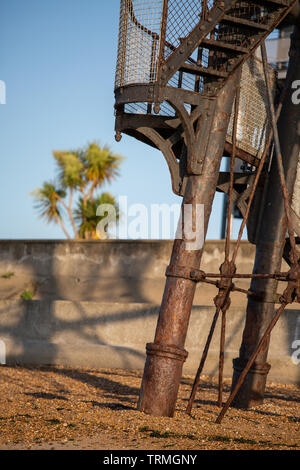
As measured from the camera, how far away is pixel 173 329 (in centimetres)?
680

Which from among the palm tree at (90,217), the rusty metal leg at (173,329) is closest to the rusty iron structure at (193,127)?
the rusty metal leg at (173,329)

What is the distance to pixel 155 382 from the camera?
6770 millimetres

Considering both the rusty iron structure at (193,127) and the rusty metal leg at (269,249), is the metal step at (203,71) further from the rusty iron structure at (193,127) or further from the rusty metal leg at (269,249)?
the rusty metal leg at (269,249)

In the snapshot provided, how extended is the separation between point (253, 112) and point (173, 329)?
133 inches

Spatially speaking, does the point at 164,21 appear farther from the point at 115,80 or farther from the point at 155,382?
the point at 155,382

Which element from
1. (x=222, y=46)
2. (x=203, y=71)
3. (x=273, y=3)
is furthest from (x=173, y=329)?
(x=273, y=3)

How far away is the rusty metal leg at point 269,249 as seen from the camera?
802cm

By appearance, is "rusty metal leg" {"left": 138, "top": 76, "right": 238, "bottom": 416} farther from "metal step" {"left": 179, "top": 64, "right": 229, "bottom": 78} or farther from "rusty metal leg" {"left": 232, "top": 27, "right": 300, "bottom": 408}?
"rusty metal leg" {"left": 232, "top": 27, "right": 300, "bottom": 408}

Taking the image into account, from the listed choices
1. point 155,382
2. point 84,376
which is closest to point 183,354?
point 155,382

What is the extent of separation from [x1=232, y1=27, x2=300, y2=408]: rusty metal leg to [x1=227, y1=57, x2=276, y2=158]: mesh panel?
35cm

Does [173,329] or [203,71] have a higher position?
[203,71]

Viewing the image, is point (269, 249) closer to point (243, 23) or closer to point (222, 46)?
point (222, 46)

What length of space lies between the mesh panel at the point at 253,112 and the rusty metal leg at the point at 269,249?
1.14 ft

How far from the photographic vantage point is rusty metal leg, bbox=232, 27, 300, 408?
802 centimetres
